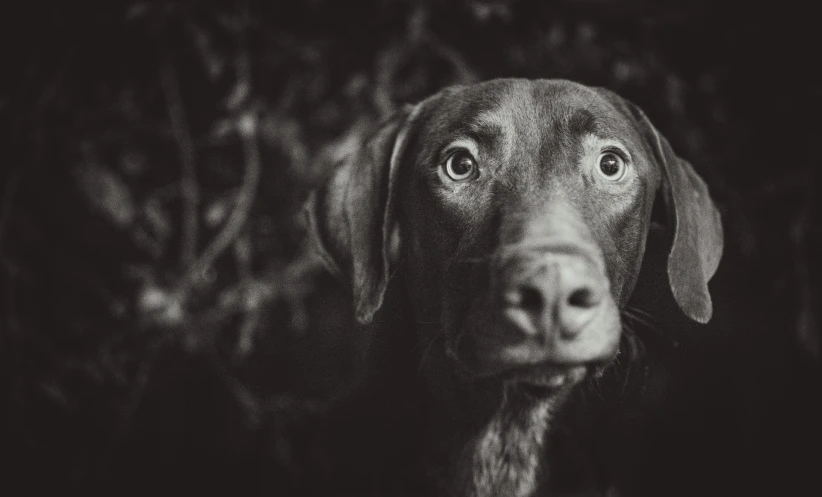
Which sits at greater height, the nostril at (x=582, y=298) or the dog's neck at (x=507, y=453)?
the nostril at (x=582, y=298)

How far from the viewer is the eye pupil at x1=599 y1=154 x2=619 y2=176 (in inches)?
59.7

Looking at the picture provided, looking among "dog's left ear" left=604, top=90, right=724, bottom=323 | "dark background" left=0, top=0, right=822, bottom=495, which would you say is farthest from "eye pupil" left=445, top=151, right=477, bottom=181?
"dark background" left=0, top=0, right=822, bottom=495

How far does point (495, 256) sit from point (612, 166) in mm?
405

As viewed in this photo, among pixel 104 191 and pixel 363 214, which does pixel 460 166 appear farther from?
pixel 104 191

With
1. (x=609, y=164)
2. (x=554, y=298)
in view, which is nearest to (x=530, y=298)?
(x=554, y=298)

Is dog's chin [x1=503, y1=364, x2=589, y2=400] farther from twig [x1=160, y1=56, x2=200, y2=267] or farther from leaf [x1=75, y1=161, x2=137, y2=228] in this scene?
leaf [x1=75, y1=161, x2=137, y2=228]

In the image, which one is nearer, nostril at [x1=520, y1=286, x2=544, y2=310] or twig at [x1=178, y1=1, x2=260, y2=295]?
nostril at [x1=520, y1=286, x2=544, y2=310]

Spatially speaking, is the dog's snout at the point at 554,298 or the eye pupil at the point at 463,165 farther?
the eye pupil at the point at 463,165

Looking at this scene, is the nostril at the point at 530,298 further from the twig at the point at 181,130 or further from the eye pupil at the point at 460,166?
the twig at the point at 181,130

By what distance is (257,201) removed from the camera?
10.8ft

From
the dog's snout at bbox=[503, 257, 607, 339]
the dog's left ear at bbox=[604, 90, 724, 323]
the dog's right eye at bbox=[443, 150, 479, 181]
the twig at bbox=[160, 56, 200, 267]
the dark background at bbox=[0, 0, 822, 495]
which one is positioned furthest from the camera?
the twig at bbox=[160, 56, 200, 267]

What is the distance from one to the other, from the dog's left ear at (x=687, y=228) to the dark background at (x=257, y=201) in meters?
0.37

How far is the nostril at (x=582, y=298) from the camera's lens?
1.17 meters

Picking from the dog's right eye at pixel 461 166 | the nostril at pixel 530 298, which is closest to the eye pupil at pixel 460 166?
the dog's right eye at pixel 461 166
